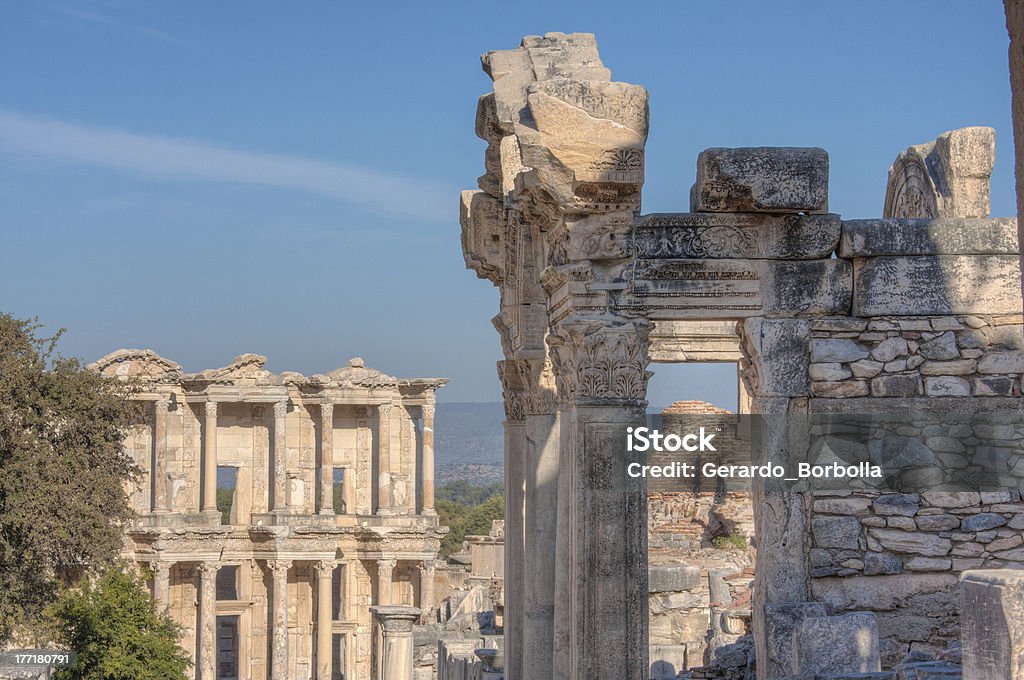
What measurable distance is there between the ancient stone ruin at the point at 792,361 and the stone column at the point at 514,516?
2.57m

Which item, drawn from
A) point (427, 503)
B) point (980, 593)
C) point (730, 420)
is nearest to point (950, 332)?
point (730, 420)

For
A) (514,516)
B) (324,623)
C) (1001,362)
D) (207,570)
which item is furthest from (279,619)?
(1001,362)

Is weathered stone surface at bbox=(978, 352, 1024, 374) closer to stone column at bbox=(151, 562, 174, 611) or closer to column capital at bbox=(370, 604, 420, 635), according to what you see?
column capital at bbox=(370, 604, 420, 635)

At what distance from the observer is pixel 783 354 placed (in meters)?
9.26

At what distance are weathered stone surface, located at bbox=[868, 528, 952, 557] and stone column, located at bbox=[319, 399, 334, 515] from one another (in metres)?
29.9

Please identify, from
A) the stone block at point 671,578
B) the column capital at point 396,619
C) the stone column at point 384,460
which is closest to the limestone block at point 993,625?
the stone block at point 671,578

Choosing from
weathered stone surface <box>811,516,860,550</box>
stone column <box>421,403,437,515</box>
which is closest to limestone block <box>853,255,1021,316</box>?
weathered stone surface <box>811,516,860,550</box>

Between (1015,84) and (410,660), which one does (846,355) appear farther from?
(410,660)

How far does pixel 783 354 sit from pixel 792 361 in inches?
2.9

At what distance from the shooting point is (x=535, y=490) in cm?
1135

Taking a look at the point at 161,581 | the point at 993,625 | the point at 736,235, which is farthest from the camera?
the point at 161,581

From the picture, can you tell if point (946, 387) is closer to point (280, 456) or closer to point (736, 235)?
point (736, 235)

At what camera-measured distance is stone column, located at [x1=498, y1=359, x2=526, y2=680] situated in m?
12.1

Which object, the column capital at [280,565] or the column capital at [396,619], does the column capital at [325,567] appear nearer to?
the column capital at [280,565]
